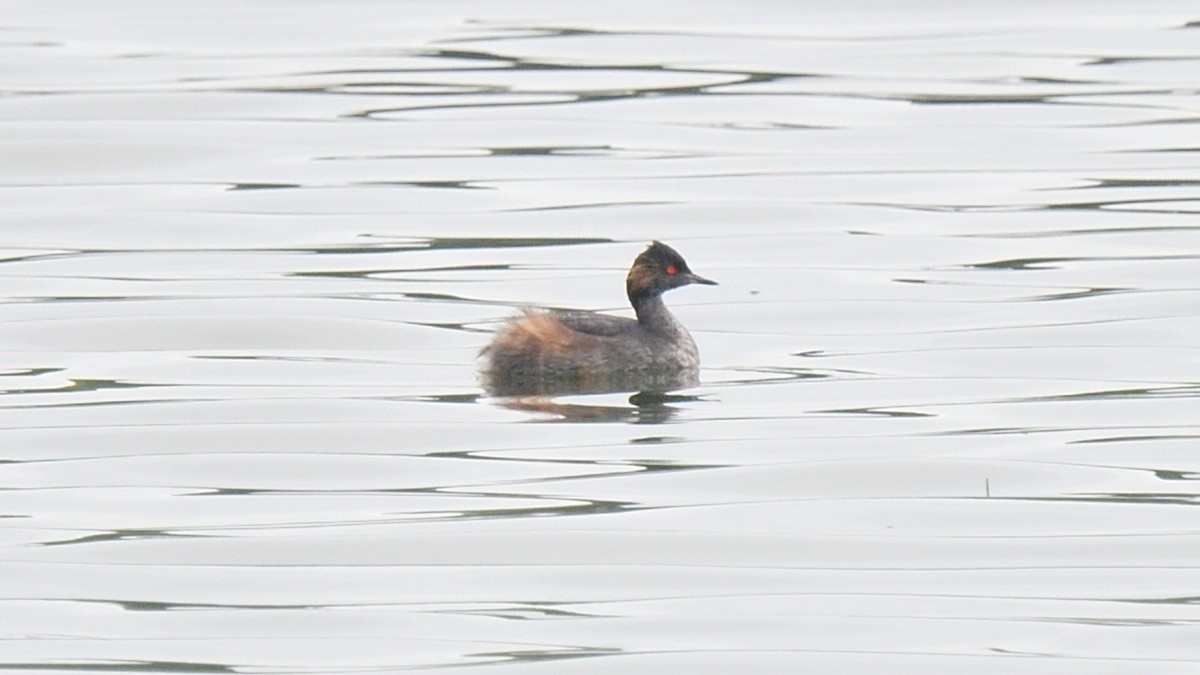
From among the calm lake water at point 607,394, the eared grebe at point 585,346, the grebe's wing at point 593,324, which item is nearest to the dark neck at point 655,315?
the eared grebe at point 585,346

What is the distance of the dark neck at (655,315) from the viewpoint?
38.6 ft

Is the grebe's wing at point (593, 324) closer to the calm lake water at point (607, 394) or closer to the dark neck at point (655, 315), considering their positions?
the dark neck at point (655, 315)

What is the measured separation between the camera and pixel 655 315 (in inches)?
468

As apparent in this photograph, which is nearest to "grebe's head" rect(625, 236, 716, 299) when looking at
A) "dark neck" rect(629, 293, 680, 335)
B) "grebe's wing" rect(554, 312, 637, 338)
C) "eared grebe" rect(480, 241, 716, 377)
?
"dark neck" rect(629, 293, 680, 335)

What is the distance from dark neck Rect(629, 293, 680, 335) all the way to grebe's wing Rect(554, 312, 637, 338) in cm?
16

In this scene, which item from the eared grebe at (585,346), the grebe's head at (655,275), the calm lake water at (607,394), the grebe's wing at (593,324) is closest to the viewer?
the calm lake water at (607,394)

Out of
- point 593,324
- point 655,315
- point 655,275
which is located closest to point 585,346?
point 593,324

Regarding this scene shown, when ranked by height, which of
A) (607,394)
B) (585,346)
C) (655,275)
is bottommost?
(607,394)

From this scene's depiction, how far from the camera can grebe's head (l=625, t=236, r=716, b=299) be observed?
12.0m

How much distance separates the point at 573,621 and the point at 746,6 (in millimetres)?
20506

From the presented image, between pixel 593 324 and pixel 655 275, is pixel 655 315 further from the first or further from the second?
pixel 593 324

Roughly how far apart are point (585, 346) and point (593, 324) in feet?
0.40

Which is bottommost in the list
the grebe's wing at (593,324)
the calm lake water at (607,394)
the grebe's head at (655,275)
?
the calm lake water at (607,394)

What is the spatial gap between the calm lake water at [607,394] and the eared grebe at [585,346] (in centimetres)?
22
